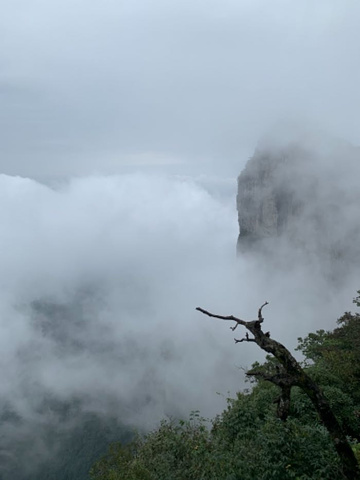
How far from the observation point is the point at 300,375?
11398 millimetres

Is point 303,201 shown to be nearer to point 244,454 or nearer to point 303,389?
point 244,454

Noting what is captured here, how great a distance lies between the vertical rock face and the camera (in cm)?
14638

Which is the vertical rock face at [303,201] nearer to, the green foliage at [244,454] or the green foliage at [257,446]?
the green foliage at [257,446]

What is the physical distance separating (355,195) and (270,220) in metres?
36.6

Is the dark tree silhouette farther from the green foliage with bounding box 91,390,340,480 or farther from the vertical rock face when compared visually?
the vertical rock face

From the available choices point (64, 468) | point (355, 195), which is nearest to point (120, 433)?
point (64, 468)

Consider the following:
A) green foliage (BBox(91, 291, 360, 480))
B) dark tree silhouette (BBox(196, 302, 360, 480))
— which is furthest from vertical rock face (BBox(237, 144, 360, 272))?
dark tree silhouette (BBox(196, 302, 360, 480))

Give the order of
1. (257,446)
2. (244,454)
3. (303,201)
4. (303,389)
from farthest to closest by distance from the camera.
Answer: (303,201), (257,446), (244,454), (303,389)

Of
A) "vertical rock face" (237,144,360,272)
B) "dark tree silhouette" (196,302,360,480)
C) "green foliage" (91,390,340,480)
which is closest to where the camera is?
"dark tree silhouette" (196,302,360,480)

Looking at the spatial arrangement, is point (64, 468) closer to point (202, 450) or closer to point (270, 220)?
point (270, 220)

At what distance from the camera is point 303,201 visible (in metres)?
159

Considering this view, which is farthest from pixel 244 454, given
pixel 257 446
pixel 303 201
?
pixel 303 201

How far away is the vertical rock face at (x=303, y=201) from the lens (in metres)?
146

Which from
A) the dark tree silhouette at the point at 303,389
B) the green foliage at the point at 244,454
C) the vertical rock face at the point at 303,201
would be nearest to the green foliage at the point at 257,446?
the green foliage at the point at 244,454
